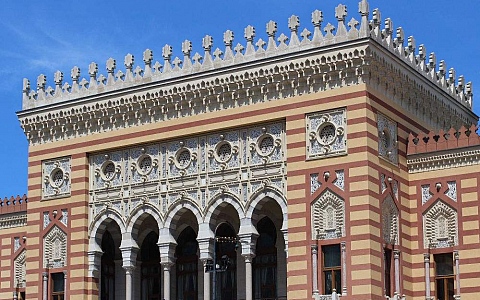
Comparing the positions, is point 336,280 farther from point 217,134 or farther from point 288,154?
point 217,134

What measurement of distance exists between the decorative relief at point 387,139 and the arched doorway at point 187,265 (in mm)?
7068

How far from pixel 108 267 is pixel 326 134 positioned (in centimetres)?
944

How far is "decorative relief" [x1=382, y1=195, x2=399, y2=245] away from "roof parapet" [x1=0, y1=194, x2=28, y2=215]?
1373 centimetres

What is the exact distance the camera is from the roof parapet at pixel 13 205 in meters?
36.2

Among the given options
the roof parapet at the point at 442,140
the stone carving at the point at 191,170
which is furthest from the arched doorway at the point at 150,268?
the roof parapet at the point at 442,140

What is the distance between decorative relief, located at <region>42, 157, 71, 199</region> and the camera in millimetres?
33031

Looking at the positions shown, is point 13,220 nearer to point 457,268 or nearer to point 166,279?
point 166,279

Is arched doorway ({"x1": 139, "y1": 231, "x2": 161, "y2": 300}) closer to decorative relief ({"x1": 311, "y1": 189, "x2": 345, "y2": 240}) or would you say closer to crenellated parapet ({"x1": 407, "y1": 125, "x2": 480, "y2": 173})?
decorative relief ({"x1": 311, "y1": 189, "x2": 345, "y2": 240})

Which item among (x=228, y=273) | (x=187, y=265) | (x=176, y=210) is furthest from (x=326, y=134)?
(x=187, y=265)

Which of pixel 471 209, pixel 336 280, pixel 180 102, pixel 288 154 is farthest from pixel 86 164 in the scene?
pixel 471 209

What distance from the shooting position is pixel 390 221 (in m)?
28.6

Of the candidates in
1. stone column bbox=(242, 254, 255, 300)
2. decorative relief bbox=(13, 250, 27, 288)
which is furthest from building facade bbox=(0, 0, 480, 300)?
decorative relief bbox=(13, 250, 27, 288)

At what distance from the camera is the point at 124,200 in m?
31.7

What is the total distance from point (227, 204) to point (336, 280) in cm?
418
